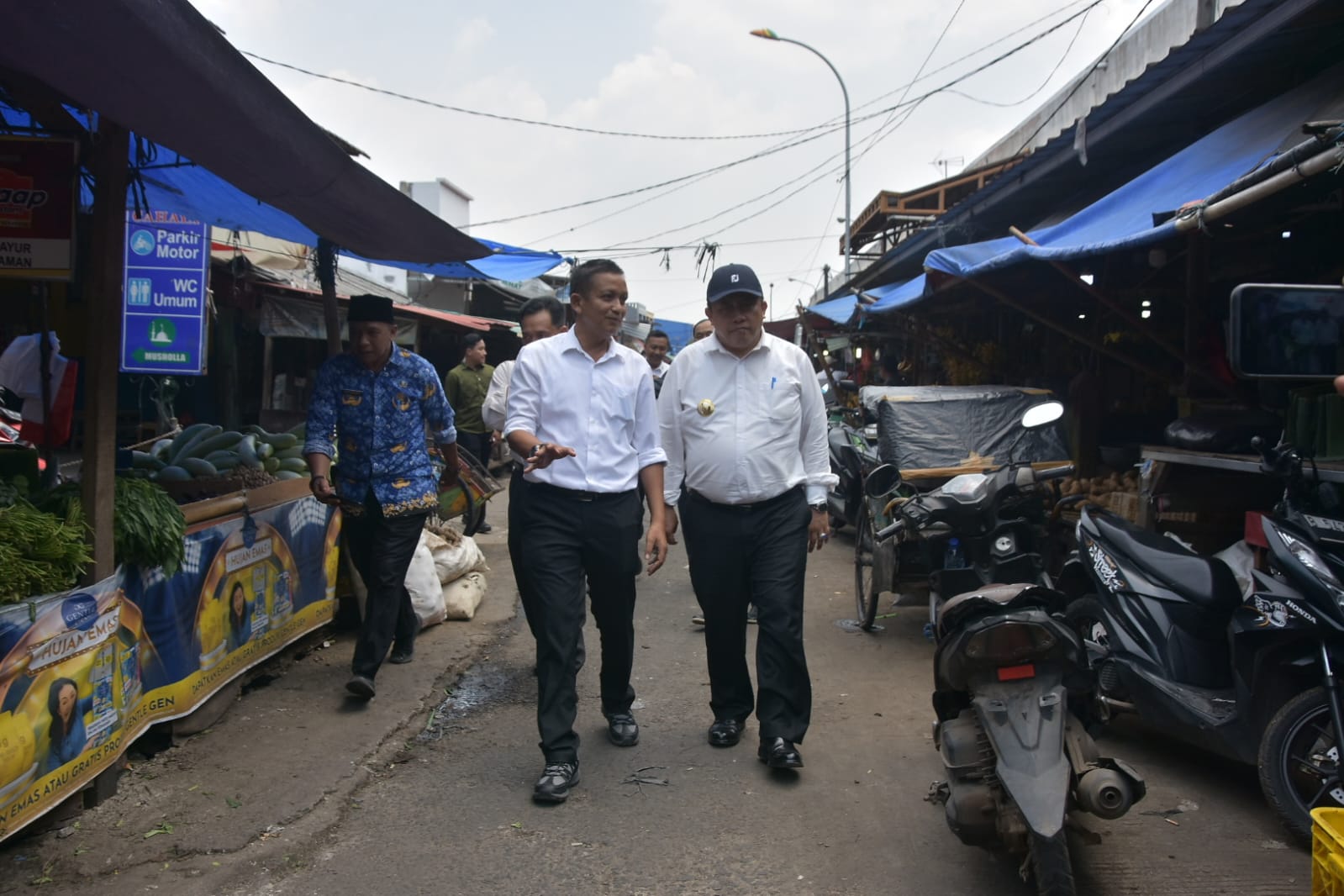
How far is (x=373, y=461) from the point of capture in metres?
4.73

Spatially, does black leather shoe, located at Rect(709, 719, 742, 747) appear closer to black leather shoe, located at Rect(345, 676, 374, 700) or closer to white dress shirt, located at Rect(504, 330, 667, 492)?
white dress shirt, located at Rect(504, 330, 667, 492)

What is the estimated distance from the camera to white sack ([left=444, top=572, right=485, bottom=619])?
657 cm

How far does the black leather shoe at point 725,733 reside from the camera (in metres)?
4.28

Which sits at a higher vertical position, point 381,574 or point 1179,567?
point 1179,567

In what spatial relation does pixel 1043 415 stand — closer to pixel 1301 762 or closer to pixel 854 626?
pixel 1301 762

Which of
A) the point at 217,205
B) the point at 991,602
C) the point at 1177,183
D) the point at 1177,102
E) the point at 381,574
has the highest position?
the point at 1177,102

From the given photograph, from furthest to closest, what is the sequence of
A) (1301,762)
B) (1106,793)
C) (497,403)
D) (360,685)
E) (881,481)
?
(881,481) < (497,403) < (360,685) < (1301,762) < (1106,793)

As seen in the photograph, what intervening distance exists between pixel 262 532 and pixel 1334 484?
4.97 m

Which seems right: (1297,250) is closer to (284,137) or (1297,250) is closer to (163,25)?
(284,137)

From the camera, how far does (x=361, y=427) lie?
4766 millimetres

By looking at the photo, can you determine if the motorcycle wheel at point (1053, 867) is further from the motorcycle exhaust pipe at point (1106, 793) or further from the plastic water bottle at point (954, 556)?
the plastic water bottle at point (954, 556)

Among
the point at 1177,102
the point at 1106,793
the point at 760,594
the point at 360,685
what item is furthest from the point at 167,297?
the point at 1106,793

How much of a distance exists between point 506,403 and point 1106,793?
266cm

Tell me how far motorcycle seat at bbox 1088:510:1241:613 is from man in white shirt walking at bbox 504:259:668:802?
6.51 feet
